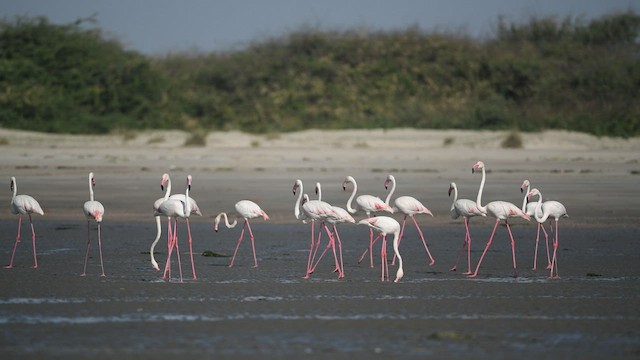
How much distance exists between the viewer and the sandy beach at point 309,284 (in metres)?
8.65

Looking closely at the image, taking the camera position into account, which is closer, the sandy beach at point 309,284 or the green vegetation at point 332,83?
the sandy beach at point 309,284

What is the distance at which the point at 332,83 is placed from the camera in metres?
46.8

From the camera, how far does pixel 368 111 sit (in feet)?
144

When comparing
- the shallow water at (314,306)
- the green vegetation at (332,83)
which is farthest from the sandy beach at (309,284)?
the green vegetation at (332,83)

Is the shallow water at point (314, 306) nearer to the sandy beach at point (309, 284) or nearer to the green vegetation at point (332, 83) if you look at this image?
the sandy beach at point (309, 284)

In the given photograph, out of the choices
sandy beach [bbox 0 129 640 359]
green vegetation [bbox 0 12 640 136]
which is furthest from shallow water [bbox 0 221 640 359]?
green vegetation [bbox 0 12 640 136]

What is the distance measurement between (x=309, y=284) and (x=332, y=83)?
3546 cm

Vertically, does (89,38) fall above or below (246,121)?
above

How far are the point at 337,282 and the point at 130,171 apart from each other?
51.2ft

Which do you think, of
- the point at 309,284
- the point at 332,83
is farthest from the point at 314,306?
the point at 332,83

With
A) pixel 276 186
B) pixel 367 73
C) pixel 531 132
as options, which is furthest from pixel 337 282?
pixel 367 73

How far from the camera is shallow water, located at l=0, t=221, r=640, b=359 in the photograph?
850 cm

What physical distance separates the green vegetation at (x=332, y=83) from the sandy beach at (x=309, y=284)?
48.3 ft

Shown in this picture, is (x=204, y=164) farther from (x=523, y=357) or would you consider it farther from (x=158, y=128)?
(x=523, y=357)
